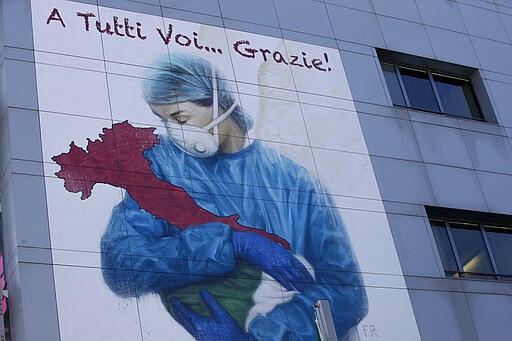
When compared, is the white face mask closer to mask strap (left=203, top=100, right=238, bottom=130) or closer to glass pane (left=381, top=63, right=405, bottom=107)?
mask strap (left=203, top=100, right=238, bottom=130)

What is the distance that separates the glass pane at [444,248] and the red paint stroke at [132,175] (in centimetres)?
416

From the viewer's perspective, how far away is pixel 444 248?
69.9 feet

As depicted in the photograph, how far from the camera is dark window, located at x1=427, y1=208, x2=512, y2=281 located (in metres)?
21.2

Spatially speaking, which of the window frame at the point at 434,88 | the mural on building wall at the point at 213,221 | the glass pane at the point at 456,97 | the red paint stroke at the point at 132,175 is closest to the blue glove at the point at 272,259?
the mural on building wall at the point at 213,221

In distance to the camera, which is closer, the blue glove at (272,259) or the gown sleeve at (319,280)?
the gown sleeve at (319,280)

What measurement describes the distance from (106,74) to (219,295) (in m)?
5.07

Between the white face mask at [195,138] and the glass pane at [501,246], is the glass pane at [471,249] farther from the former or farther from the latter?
the white face mask at [195,138]

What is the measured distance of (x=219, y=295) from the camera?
1730 centimetres

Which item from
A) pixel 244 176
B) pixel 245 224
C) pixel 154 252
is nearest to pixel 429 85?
pixel 244 176

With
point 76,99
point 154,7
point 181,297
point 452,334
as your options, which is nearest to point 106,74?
point 76,99

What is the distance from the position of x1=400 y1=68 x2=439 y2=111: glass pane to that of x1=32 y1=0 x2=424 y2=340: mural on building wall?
8.89ft

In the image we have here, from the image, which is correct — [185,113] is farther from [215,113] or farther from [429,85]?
[429,85]

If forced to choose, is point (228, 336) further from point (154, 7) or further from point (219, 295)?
point (154, 7)

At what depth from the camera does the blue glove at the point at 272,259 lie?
18.2 metres
